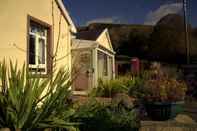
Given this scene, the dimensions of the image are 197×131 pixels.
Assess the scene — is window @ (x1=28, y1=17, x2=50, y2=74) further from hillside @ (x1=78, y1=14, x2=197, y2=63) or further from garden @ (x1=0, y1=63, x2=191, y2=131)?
hillside @ (x1=78, y1=14, x2=197, y2=63)

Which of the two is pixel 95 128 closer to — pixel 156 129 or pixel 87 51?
pixel 156 129

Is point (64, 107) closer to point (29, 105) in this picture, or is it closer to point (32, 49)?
point (29, 105)

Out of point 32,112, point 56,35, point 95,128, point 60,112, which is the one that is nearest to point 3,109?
point 32,112

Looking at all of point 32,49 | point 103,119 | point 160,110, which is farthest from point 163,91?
point 32,49

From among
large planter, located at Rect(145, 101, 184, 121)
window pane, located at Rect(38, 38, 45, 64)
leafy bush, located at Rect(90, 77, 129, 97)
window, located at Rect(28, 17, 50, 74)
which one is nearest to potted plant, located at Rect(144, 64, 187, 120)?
large planter, located at Rect(145, 101, 184, 121)

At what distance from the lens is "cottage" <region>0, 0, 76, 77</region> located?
931 centimetres

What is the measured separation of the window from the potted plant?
3.57 m

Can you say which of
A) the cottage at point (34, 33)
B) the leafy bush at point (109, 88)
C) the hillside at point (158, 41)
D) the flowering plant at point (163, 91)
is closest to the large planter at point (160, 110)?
the flowering plant at point (163, 91)

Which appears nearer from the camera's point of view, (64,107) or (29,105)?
(29,105)

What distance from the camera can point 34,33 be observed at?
1116cm

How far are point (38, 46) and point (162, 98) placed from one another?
4.73 meters

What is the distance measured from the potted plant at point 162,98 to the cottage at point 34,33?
8.74 ft

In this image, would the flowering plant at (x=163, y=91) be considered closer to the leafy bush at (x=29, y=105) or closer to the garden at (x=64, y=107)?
the garden at (x=64, y=107)

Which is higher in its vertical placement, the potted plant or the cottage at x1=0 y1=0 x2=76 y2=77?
the cottage at x1=0 y1=0 x2=76 y2=77
